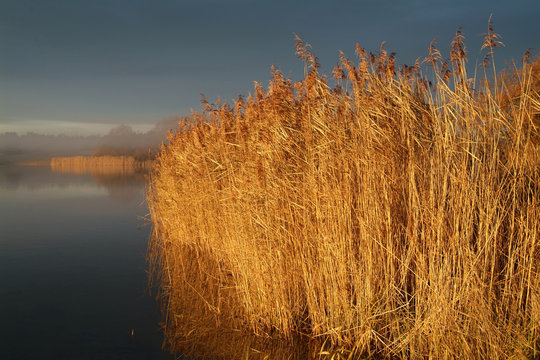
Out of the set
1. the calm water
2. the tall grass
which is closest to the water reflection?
the calm water

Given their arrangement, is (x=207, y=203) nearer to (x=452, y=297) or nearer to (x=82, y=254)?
(x=452, y=297)

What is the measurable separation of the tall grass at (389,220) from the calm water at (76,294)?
128 centimetres

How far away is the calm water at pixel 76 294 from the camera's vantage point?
233 inches

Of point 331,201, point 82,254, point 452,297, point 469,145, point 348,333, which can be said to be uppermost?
point 469,145

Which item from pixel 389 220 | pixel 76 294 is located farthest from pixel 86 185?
pixel 389 220

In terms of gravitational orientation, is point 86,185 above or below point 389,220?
below

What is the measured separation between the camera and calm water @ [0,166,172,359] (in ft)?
19.4

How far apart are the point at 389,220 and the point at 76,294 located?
24.7 feet

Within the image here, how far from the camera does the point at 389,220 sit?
3980 millimetres

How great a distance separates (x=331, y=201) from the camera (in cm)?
432

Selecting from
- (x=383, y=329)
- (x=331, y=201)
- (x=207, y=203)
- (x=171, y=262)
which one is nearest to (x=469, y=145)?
(x=331, y=201)

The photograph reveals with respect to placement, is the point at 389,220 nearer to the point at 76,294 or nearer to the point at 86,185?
the point at 76,294

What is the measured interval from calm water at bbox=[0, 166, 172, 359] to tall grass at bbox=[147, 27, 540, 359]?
1275 mm

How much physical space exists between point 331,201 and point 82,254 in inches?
417
